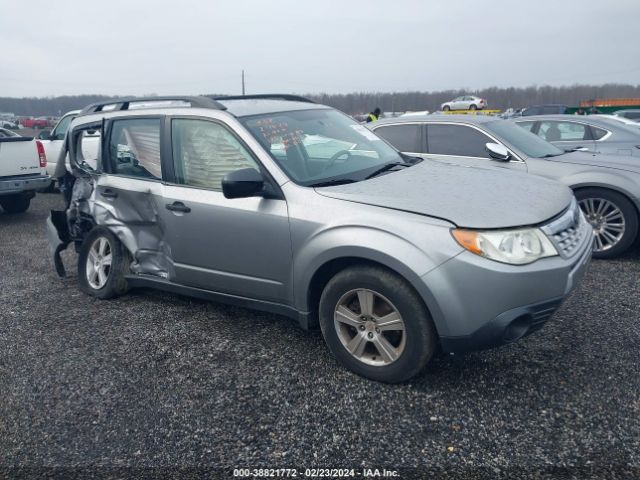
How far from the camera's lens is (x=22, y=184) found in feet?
29.6

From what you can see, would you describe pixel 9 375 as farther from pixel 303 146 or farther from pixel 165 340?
pixel 303 146

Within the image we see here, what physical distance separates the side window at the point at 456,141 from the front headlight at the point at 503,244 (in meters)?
3.50

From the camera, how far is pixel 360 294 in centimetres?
338

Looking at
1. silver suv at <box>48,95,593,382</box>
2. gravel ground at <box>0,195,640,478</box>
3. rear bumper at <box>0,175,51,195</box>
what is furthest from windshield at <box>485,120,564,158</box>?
rear bumper at <box>0,175,51,195</box>

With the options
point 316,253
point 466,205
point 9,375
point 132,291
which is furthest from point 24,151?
point 466,205

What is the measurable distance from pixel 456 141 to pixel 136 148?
3.77 meters

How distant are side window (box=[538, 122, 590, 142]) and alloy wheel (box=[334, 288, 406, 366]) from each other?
5953mm

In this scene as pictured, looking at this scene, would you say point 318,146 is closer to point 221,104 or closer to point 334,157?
point 334,157

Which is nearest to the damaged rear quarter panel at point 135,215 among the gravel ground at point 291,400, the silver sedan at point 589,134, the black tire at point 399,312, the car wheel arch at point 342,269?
the gravel ground at point 291,400

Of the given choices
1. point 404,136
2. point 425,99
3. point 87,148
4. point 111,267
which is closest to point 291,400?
point 111,267

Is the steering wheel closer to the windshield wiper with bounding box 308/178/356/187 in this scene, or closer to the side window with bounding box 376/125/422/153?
the windshield wiper with bounding box 308/178/356/187

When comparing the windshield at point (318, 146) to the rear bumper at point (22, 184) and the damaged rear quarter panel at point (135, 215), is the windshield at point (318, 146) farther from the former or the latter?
the rear bumper at point (22, 184)

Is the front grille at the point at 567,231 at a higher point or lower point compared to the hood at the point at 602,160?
lower

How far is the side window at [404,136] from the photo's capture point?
6969 mm
